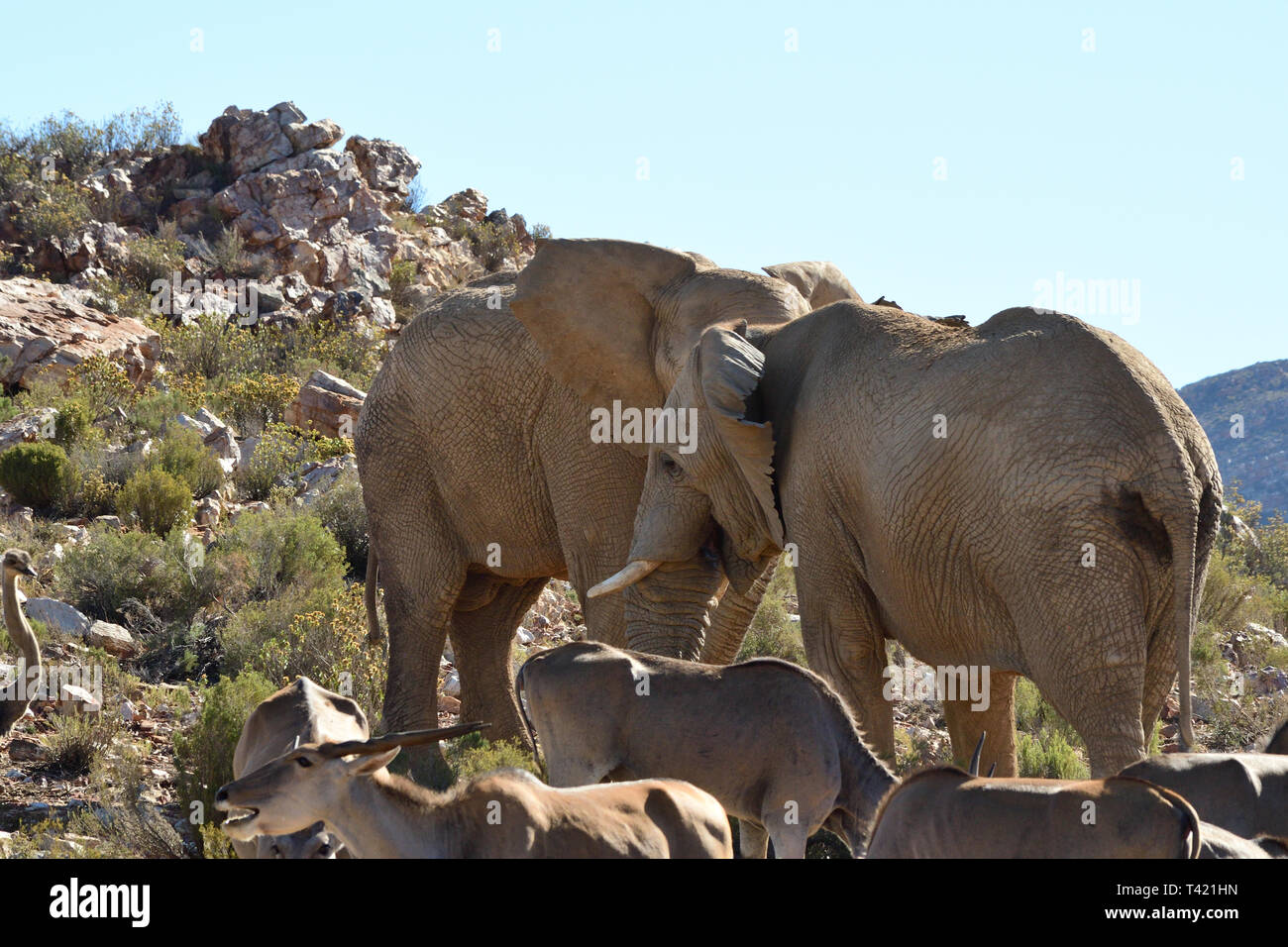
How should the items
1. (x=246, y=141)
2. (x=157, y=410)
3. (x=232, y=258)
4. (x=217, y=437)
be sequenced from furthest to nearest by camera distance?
(x=246, y=141), (x=232, y=258), (x=157, y=410), (x=217, y=437)

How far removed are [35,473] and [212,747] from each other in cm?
856

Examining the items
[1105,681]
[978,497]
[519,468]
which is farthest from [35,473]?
[1105,681]

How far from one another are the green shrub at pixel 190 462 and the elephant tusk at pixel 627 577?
8889 mm

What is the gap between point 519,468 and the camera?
10.9 meters

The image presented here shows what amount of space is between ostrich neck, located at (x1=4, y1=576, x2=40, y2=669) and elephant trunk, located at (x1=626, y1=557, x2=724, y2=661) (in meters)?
3.68

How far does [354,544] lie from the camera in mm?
16766

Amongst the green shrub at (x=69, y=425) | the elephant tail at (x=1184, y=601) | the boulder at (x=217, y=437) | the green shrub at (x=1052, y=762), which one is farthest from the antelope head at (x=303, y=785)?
the green shrub at (x=69, y=425)

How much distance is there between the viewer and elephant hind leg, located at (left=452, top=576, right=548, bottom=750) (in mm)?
11891

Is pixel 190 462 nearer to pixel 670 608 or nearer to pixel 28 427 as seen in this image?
pixel 28 427

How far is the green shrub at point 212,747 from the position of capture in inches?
350

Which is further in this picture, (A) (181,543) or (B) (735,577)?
(A) (181,543)
